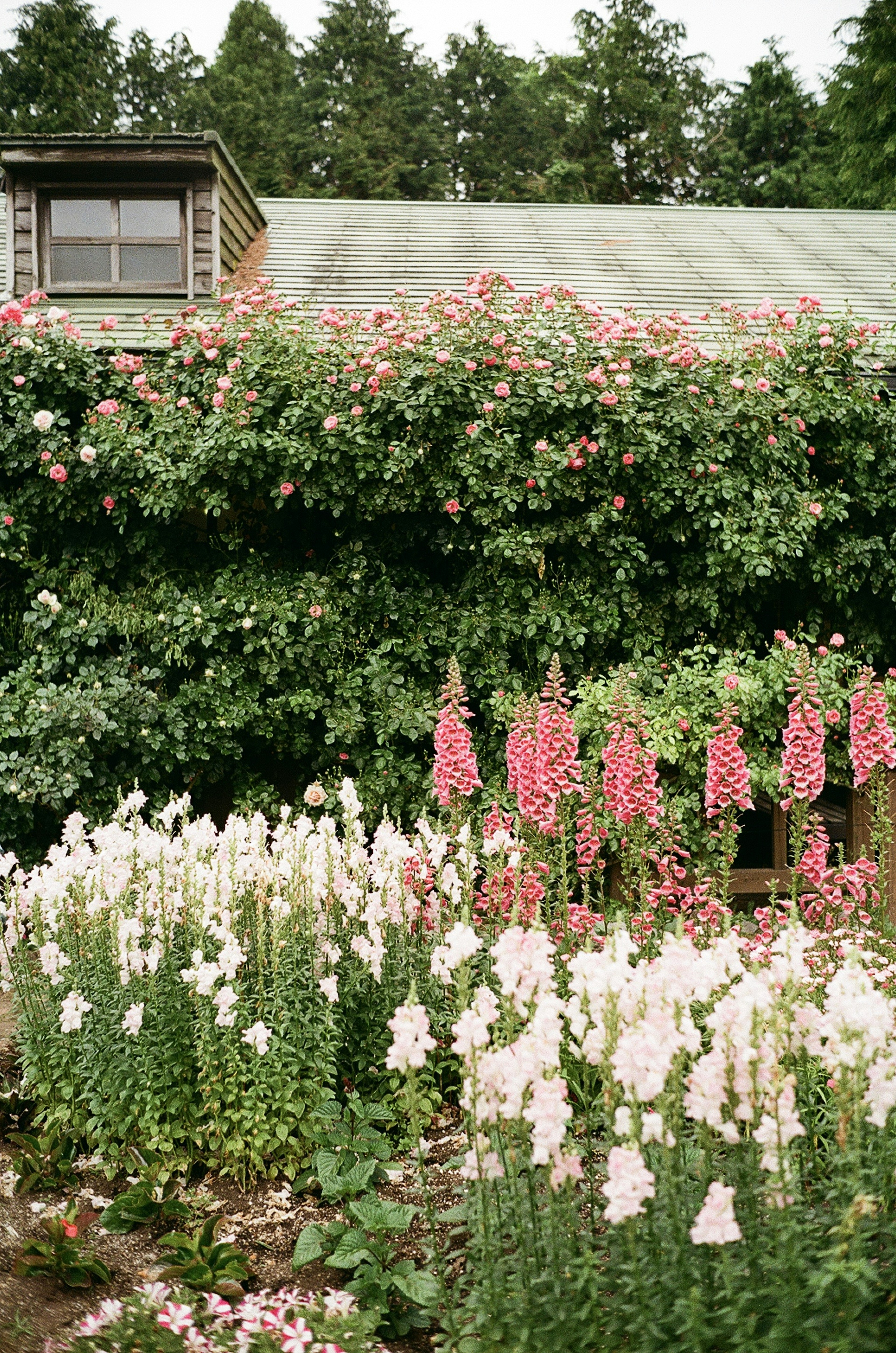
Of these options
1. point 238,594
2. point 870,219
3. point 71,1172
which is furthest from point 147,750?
point 870,219

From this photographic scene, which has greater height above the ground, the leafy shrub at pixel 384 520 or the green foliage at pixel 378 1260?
the leafy shrub at pixel 384 520

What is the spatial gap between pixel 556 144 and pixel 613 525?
61.0 ft

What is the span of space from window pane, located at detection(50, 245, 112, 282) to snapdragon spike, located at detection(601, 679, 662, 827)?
6.79m

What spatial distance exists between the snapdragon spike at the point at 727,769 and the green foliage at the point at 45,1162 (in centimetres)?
252

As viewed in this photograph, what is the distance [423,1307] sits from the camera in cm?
246

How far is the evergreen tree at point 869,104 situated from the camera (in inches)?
375

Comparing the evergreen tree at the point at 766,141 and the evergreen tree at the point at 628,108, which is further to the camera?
the evergreen tree at the point at 628,108

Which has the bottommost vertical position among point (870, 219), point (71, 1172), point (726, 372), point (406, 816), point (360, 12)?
point (71, 1172)

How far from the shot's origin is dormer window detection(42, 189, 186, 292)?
8539 mm

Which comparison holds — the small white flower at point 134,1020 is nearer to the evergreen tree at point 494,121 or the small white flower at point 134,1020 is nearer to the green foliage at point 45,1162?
the green foliage at point 45,1162

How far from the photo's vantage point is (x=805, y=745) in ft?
12.6

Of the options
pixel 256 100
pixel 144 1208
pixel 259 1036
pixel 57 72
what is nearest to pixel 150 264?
pixel 259 1036

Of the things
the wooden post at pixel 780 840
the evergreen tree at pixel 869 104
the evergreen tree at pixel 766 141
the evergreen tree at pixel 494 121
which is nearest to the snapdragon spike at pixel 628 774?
the wooden post at pixel 780 840

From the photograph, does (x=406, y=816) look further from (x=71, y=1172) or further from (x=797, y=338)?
(x=797, y=338)
